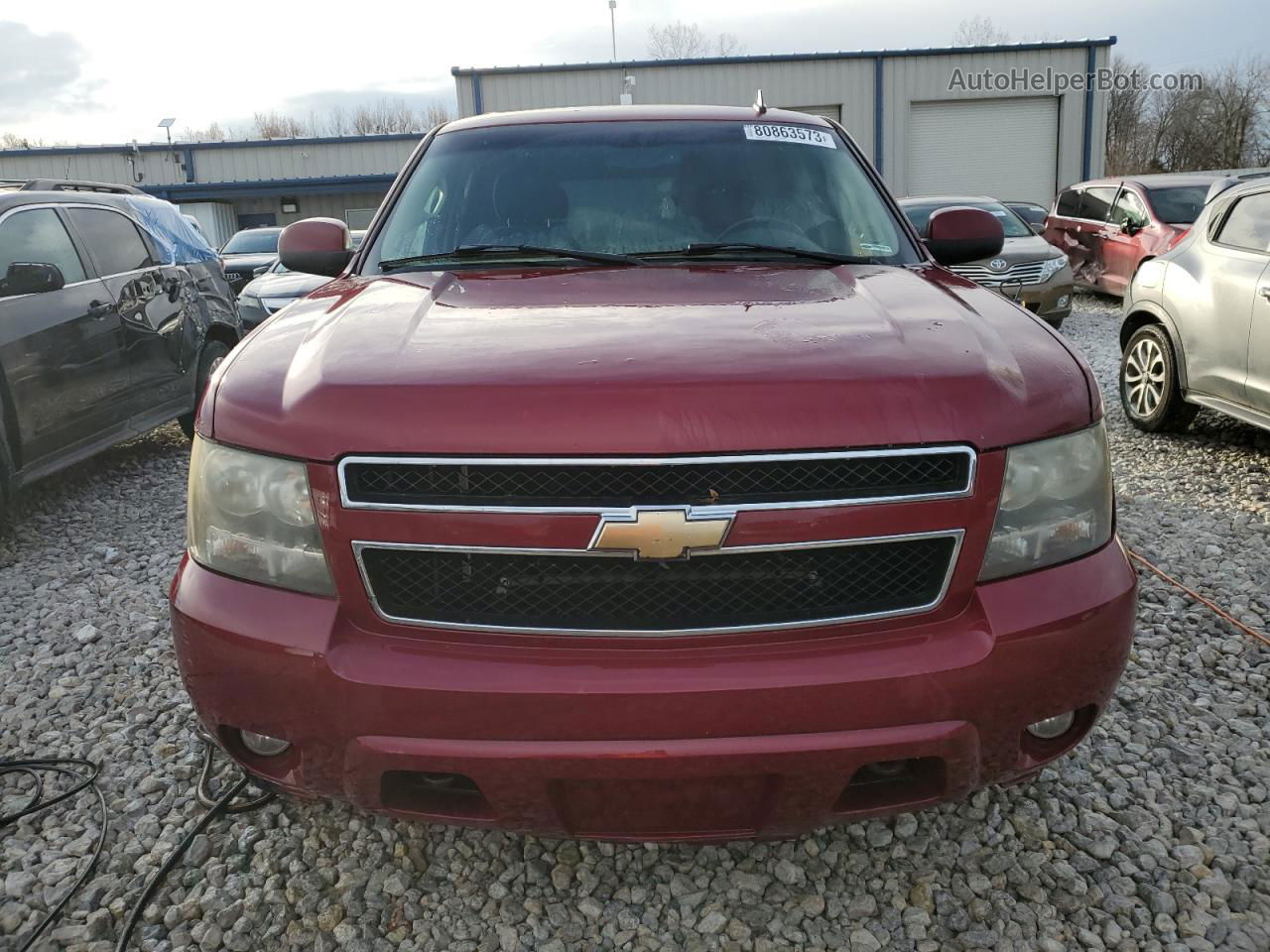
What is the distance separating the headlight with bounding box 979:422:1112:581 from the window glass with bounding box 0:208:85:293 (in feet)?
16.7

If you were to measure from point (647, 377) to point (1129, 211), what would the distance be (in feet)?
41.2

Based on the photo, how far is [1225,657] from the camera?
11.1 ft

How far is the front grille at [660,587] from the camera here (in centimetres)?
179

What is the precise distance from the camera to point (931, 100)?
27.6m

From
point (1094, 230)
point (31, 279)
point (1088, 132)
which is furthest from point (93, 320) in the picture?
point (1088, 132)

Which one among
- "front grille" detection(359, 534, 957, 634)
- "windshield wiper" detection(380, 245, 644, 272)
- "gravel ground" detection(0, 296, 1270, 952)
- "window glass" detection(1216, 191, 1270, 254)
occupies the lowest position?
"gravel ground" detection(0, 296, 1270, 952)

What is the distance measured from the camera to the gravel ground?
2.17 metres

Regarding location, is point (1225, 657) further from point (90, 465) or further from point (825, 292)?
point (90, 465)

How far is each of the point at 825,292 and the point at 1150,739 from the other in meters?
1.64

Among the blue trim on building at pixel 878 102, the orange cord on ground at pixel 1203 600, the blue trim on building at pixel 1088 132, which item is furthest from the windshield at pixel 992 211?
the blue trim on building at pixel 1088 132

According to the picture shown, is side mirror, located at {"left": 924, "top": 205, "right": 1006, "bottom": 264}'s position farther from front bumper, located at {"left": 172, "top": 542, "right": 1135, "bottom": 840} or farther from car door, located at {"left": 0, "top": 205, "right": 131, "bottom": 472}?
car door, located at {"left": 0, "top": 205, "right": 131, "bottom": 472}

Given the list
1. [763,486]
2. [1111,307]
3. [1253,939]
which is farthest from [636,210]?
[1111,307]

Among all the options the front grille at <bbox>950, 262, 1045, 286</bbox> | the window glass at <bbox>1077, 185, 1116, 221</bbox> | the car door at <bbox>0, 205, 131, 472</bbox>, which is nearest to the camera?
the car door at <bbox>0, 205, 131, 472</bbox>

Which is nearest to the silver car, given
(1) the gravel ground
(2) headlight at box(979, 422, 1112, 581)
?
(1) the gravel ground
